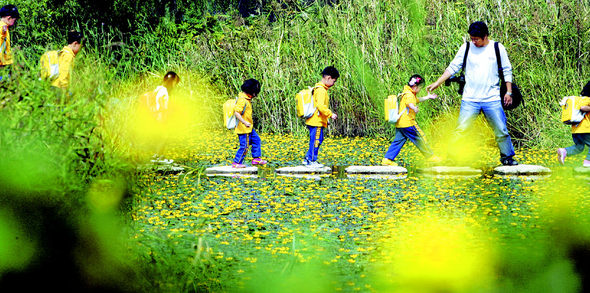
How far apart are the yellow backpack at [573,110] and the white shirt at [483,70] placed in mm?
875

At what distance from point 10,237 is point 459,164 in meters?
8.37

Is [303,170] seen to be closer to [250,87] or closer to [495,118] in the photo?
[250,87]

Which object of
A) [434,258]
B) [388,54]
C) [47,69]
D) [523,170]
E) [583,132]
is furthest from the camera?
[388,54]

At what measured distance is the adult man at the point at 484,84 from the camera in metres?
10.3

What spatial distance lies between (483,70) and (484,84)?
7.4 inches

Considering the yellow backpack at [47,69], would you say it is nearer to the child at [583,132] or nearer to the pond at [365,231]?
the pond at [365,231]

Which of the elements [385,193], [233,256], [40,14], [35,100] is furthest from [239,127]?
[40,14]

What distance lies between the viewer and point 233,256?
5441mm

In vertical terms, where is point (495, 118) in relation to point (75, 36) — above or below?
below

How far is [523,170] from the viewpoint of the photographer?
10164mm

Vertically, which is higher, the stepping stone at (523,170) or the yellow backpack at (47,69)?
the yellow backpack at (47,69)

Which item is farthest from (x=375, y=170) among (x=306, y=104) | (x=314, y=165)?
(x=306, y=104)

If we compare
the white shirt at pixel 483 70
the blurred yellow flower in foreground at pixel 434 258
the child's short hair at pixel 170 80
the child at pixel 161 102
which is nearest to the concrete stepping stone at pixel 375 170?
the white shirt at pixel 483 70

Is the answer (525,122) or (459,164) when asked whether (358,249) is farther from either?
A: (525,122)
